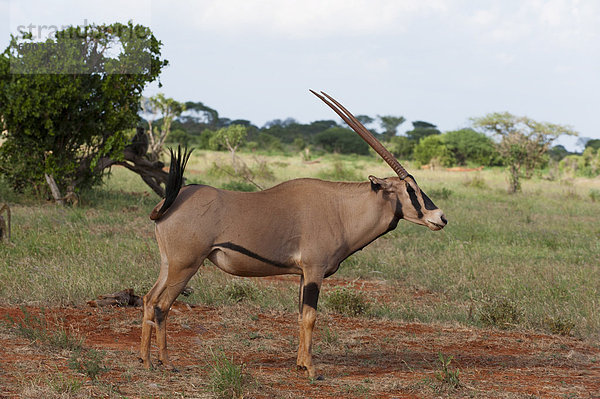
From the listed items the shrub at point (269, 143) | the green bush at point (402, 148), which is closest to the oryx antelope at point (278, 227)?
the shrub at point (269, 143)

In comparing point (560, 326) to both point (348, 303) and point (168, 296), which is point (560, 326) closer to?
point (348, 303)

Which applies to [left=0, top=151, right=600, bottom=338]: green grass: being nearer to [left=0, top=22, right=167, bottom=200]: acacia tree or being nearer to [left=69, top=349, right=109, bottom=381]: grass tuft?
[left=0, top=22, right=167, bottom=200]: acacia tree

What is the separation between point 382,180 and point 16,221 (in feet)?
29.7

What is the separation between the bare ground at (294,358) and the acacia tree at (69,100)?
8475 millimetres

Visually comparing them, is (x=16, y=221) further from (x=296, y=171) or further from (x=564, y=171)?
(x=564, y=171)

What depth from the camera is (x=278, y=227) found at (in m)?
5.14

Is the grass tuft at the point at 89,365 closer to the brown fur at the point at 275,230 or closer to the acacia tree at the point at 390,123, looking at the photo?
the brown fur at the point at 275,230

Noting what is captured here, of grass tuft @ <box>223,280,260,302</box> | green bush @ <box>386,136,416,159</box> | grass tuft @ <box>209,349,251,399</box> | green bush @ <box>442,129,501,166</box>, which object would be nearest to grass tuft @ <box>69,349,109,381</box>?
grass tuft @ <box>209,349,251,399</box>

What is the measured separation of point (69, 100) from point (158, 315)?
1055cm

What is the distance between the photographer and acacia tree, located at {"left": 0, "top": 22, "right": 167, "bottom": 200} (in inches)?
554

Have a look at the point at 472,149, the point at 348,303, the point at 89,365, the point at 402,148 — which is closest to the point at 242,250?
the point at 89,365

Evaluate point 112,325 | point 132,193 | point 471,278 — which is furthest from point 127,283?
point 132,193

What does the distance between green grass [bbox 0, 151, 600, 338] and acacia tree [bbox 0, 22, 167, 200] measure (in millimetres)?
888

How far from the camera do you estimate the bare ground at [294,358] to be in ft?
15.2
